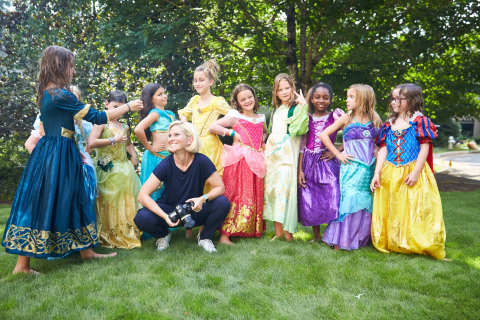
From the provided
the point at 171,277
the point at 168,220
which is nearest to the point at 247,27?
the point at 168,220

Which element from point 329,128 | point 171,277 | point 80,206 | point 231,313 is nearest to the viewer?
point 231,313

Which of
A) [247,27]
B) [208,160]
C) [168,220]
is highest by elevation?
[247,27]

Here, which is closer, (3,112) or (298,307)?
(298,307)

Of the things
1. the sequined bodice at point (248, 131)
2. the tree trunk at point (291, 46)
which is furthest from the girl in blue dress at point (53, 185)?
the tree trunk at point (291, 46)

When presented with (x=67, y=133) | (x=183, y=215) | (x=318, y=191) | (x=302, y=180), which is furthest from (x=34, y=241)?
(x=318, y=191)

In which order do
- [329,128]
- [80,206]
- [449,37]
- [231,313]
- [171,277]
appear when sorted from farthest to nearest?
1. [449,37]
2. [329,128]
3. [80,206]
4. [171,277]
5. [231,313]

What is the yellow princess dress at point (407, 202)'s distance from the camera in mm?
3545

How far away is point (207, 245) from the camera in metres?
3.82

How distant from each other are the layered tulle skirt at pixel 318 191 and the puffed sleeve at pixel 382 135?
20.4 inches

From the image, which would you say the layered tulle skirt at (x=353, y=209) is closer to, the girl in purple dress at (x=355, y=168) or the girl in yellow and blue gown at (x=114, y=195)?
the girl in purple dress at (x=355, y=168)

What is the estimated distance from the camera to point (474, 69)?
813 centimetres

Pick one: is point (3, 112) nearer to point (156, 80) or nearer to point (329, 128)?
point (156, 80)

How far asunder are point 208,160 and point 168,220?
0.82 meters

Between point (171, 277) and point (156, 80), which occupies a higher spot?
point (156, 80)
